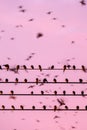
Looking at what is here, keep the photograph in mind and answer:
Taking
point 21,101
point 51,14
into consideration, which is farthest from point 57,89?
point 51,14

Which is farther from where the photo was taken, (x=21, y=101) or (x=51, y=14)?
(x=21, y=101)

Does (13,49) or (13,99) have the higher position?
(13,49)
